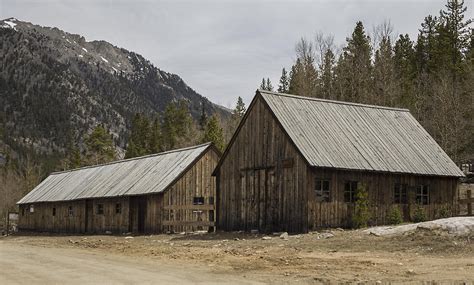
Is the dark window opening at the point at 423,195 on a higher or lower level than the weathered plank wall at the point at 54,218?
higher

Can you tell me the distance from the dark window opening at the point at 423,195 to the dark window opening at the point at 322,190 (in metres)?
6.13

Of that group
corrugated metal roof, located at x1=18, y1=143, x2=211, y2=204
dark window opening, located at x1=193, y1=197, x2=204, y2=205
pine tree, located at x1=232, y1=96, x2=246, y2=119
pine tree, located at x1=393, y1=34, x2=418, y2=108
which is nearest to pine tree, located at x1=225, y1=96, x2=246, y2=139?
pine tree, located at x1=232, y1=96, x2=246, y2=119

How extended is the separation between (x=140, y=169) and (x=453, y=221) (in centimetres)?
2932

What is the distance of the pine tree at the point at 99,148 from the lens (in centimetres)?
10431

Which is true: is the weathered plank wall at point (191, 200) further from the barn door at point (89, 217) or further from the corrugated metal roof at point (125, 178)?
the barn door at point (89, 217)

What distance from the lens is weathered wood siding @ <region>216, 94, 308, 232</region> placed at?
33.2 metres

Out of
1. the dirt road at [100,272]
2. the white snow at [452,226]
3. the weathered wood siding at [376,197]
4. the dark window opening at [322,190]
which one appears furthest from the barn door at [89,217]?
the white snow at [452,226]

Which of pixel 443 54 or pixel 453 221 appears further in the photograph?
pixel 443 54

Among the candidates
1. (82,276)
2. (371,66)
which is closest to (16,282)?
(82,276)

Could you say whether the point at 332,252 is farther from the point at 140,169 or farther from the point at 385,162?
the point at 140,169

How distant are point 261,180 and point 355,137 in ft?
18.9

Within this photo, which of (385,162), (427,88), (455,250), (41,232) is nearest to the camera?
(455,250)

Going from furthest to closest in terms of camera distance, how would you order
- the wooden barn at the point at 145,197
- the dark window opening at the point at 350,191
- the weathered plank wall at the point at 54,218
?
the weathered plank wall at the point at 54,218
the wooden barn at the point at 145,197
the dark window opening at the point at 350,191

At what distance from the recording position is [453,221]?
24.7 meters
